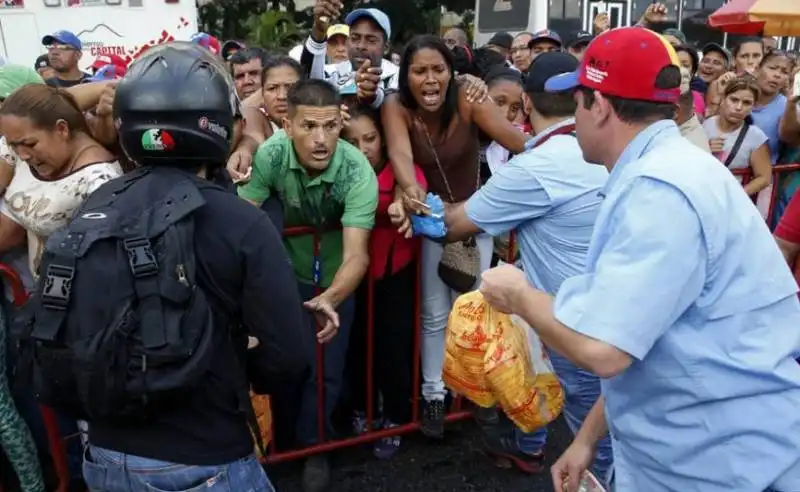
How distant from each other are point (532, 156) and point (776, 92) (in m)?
4.36

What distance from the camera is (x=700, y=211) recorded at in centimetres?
146

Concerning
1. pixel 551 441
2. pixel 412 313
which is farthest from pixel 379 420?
pixel 551 441

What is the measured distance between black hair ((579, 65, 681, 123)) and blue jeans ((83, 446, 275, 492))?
1320 mm

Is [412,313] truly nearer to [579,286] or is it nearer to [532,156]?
[532,156]

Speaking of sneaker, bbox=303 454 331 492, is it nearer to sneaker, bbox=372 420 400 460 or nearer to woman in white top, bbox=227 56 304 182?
sneaker, bbox=372 420 400 460

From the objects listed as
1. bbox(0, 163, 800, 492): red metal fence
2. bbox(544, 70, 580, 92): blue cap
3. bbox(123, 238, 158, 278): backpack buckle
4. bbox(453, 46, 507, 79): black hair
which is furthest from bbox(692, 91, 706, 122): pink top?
bbox(123, 238, 158, 278): backpack buckle

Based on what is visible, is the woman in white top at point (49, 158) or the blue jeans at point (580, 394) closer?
the woman in white top at point (49, 158)

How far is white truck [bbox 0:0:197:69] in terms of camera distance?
9.27m

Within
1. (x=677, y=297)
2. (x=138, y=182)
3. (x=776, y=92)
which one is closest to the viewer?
(x=677, y=297)

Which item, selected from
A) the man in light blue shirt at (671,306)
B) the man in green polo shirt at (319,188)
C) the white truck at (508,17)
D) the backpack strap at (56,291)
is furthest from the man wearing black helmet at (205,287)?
the white truck at (508,17)

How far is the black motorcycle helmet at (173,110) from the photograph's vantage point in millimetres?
1649

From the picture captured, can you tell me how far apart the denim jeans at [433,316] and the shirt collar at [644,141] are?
195 centimetres

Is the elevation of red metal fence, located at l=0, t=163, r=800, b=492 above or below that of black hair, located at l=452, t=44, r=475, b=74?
below

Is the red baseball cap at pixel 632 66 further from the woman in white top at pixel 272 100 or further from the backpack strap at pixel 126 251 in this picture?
the woman in white top at pixel 272 100
